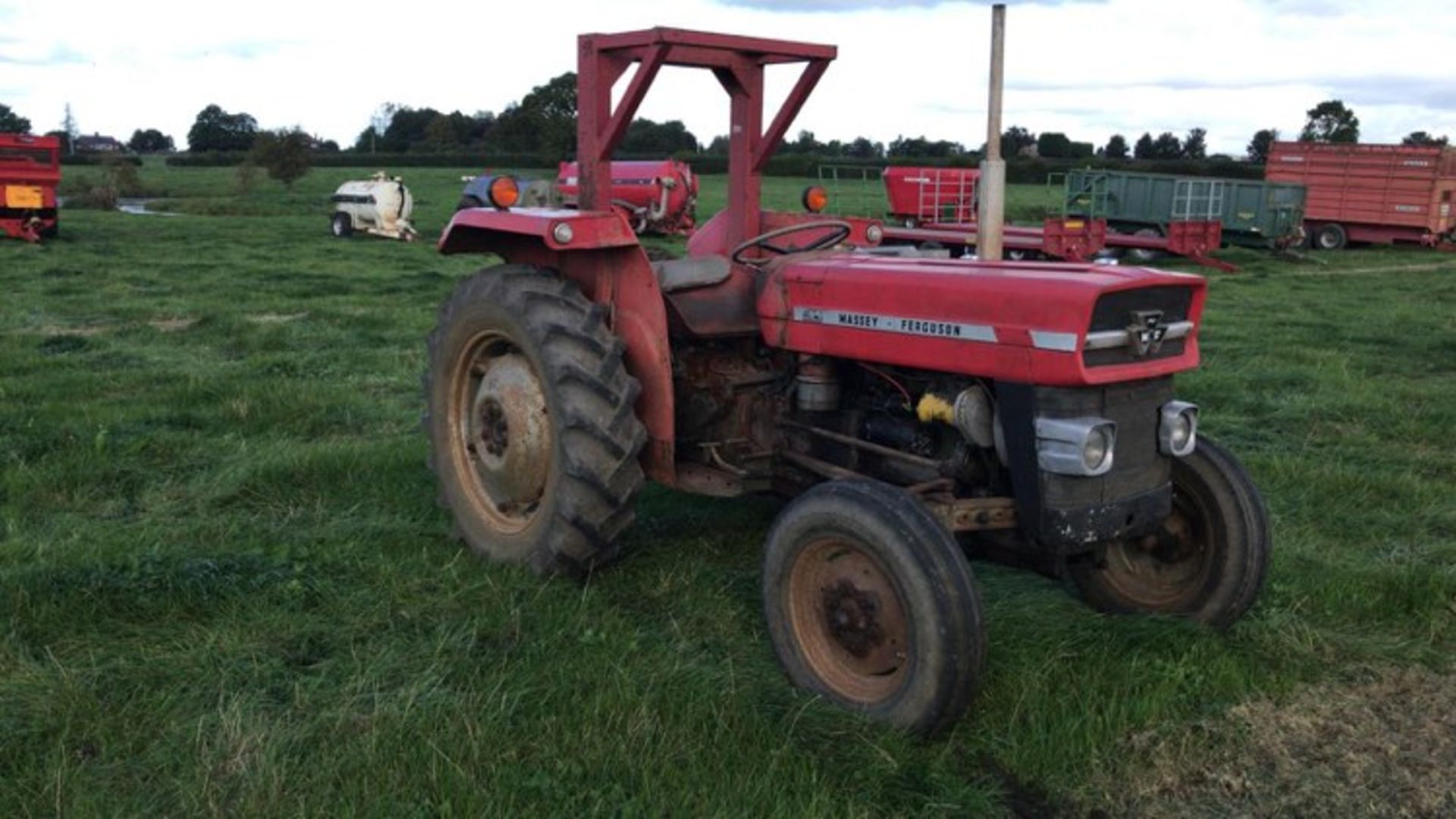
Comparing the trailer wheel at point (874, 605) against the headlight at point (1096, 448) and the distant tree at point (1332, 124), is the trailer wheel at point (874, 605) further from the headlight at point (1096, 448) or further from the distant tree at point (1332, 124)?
the distant tree at point (1332, 124)

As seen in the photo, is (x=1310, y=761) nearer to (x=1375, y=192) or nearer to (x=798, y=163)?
(x=1375, y=192)

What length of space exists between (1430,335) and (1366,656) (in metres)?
8.57

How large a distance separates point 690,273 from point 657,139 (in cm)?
4573

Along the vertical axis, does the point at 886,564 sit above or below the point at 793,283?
below

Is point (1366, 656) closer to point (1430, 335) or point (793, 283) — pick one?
point (793, 283)

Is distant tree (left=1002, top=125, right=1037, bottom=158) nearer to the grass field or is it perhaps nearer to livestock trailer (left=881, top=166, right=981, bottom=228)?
livestock trailer (left=881, top=166, right=981, bottom=228)

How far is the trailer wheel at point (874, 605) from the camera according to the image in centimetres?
311

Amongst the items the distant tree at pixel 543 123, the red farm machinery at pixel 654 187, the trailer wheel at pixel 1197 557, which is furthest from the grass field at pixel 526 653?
the distant tree at pixel 543 123

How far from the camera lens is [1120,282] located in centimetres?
330

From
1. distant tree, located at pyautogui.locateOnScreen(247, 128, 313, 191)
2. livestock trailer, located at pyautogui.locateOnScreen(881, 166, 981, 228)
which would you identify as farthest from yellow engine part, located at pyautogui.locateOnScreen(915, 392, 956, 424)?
distant tree, located at pyautogui.locateOnScreen(247, 128, 313, 191)

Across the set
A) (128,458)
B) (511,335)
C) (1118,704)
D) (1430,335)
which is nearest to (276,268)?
(128,458)

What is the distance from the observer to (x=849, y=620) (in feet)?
11.2

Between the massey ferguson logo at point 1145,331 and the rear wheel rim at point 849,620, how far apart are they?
961 millimetres

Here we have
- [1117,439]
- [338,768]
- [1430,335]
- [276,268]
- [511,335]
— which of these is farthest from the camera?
[276,268]
